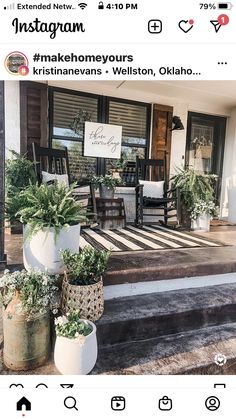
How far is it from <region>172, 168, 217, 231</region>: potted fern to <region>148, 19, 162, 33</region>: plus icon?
226cm

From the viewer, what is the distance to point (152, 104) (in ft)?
11.9

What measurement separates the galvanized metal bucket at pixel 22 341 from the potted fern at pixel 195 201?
2315 millimetres

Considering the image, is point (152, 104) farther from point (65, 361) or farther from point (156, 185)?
point (65, 361)

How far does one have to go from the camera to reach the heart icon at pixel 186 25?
0.94 metres

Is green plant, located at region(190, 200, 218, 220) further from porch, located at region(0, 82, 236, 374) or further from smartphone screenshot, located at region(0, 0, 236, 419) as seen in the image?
smartphone screenshot, located at region(0, 0, 236, 419)

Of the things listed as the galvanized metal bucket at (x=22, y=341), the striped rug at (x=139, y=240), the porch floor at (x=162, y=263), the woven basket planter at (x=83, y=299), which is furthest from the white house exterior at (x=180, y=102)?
the galvanized metal bucket at (x=22, y=341)

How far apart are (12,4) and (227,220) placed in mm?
3839

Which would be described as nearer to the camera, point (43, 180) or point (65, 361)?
point (65, 361)

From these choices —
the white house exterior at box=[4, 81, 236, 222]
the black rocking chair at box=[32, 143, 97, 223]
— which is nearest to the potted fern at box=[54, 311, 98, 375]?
the black rocking chair at box=[32, 143, 97, 223]

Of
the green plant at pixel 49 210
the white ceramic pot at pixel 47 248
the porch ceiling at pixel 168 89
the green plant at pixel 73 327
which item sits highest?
the porch ceiling at pixel 168 89
